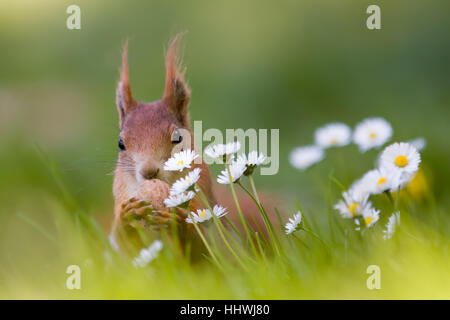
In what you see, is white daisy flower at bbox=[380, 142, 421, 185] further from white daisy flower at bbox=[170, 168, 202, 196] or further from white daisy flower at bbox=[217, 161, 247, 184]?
white daisy flower at bbox=[170, 168, 202, 196]

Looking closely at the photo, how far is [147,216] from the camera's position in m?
1.35

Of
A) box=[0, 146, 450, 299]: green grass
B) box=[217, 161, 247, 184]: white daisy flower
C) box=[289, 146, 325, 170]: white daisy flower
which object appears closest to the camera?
box=[0, 146, 450, 299]: green grass

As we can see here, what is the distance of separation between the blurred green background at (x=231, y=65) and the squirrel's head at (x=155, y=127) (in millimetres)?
1239

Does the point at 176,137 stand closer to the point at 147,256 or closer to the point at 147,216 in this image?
the point at 147,216

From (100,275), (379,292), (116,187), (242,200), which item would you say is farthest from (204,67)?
(379,292)

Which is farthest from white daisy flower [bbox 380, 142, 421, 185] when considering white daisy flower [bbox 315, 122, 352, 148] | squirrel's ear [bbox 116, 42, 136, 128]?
squirrel's ear [bbox 116, 42, 136, 128]

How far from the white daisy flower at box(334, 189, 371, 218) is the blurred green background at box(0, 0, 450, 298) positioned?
1463 millimetres

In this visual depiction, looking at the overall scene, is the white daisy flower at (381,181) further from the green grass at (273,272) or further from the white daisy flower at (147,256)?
the white daisy flower at (147,256)

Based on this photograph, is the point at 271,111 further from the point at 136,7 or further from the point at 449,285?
the point at 449,285

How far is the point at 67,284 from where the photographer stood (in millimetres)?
1234

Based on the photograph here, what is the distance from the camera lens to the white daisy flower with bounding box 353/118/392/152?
1576 millimetres

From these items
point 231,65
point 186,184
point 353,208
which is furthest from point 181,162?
point 231,65

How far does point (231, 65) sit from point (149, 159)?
221 cm

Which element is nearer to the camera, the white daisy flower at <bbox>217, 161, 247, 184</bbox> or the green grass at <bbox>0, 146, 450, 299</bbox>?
the green grass at <bbox>0, 146, 450, 299</bbox>
